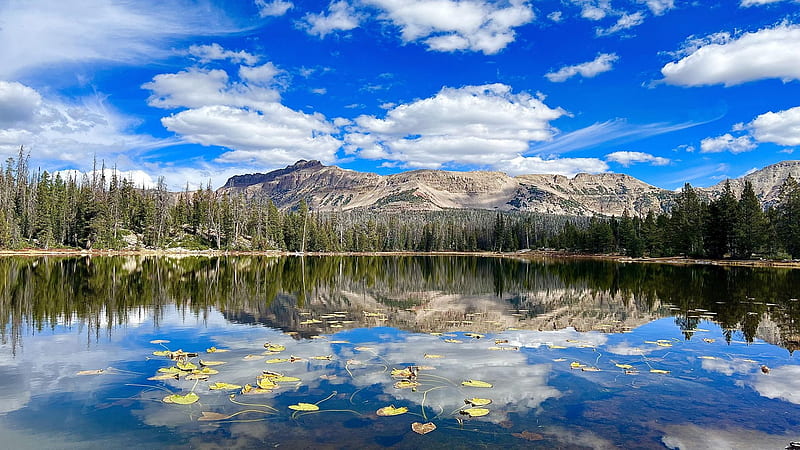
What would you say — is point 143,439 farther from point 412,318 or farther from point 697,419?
point 412,318

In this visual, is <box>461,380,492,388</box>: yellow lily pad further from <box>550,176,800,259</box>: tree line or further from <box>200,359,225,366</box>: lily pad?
<box>550,176,800,259</box>: tree line

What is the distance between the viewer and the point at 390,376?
1427 cm

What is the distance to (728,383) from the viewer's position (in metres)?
13.9

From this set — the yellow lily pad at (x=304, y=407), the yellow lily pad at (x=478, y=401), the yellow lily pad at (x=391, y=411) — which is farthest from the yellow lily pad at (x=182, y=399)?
the yellow lily pad at (x=478, y=401)

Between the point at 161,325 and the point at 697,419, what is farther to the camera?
the point at 161,325

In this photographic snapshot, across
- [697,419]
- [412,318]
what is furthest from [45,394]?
[412,318]

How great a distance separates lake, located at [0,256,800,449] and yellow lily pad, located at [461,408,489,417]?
100 mm

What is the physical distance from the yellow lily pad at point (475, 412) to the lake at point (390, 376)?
0.33 feet

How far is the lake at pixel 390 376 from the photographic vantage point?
9.97 meters

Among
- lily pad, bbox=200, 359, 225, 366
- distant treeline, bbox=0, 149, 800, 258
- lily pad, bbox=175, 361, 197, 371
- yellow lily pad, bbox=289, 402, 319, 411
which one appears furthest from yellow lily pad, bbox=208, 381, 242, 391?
distant treeline, bbox=0, 149, 800, 258

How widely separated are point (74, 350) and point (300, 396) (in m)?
9.89

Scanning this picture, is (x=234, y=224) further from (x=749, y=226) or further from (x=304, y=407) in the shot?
(x=304, y=407)

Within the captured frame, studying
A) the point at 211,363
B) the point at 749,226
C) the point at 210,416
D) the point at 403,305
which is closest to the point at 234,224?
the point at 403,305

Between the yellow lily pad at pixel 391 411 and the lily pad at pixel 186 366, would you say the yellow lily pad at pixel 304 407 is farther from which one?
the lily pad at pixel 186 366
